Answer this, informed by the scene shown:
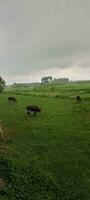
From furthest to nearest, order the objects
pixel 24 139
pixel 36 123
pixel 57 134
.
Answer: pixel 36 123 < pixel 57 134 < pixel 24 139

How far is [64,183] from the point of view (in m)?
18.5

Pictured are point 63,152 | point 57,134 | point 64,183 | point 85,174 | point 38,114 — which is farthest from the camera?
point 38,114

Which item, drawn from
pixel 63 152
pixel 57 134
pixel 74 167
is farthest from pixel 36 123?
pixel 74 167

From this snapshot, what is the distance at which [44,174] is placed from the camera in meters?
19.1

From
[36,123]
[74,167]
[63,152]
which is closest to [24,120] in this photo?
[36,123]

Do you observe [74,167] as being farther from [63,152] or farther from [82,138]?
[82,138]

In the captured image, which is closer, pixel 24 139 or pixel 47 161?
pixel 47 161

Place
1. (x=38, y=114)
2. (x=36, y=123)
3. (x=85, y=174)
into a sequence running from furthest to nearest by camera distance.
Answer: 1. (x=38, y=114)
2. (x=36, y=123)
3. (x=85, y=174)

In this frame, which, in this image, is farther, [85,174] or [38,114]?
[38,114]

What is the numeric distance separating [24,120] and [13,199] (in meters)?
20.1

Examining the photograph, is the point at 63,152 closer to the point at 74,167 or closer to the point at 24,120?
the point at 74,167

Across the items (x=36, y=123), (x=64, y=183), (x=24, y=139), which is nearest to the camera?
(x=64, y=183)

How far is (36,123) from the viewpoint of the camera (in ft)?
111

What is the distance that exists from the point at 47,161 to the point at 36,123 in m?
12.5
